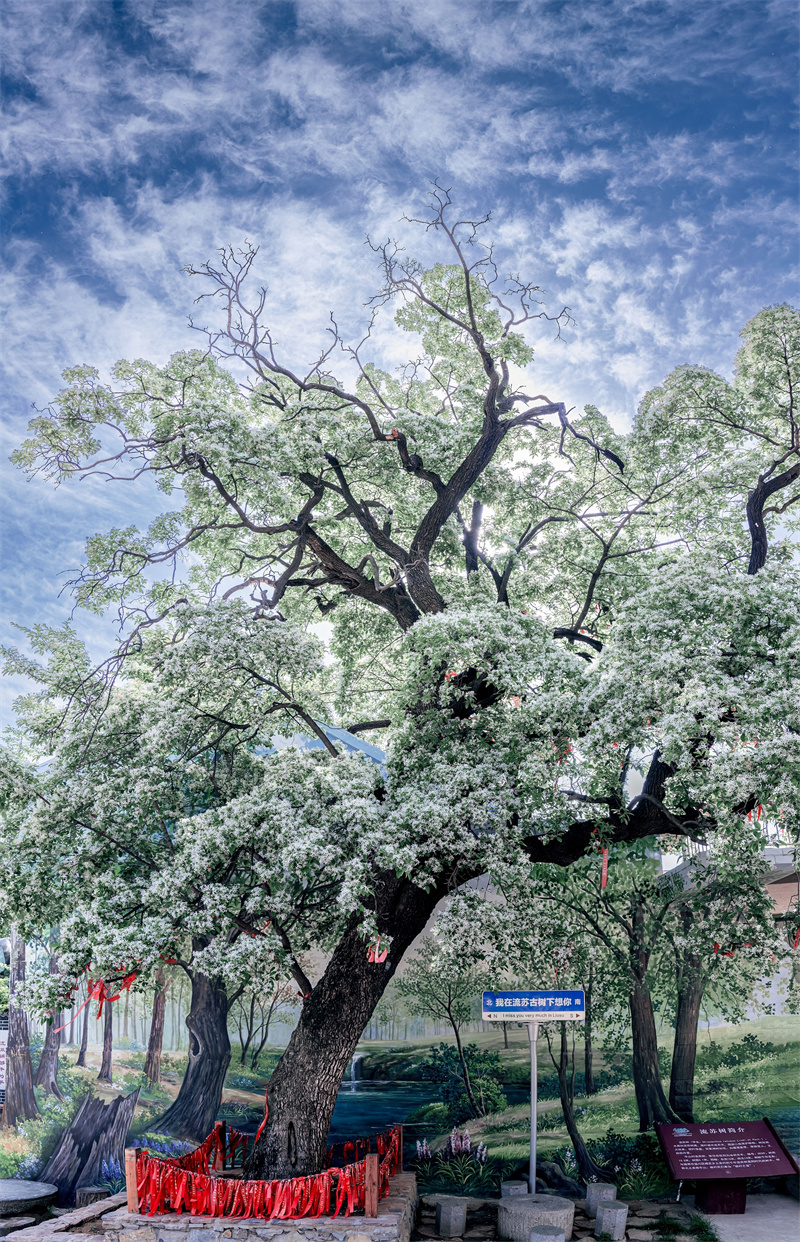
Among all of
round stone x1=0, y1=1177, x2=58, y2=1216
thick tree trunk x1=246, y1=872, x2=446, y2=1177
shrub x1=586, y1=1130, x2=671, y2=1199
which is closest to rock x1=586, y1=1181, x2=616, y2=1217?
shrub x1=586, y1=1130, x2=671, y2=1199

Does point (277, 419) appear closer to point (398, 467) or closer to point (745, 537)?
point (398, 467)

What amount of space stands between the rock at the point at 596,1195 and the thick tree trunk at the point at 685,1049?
243cm

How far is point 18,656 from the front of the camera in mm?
15523

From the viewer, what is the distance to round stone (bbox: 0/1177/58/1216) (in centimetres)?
1193

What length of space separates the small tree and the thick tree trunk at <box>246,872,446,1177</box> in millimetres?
2890

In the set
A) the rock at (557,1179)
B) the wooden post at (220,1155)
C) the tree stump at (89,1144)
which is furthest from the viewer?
the tree stump at (89,1144)

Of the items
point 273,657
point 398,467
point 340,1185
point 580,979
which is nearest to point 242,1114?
point 340,1185

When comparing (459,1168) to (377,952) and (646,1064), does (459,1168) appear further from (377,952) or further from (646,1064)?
(377,952)

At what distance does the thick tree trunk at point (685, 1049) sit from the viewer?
13.1 metres

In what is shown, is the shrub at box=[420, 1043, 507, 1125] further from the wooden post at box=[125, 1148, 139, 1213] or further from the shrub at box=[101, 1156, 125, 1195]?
the wooden post at box=[125, 1148, 139, 1213]

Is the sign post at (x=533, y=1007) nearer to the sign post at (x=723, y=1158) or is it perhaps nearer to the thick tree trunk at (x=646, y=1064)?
the sign post at (x=723, y=1158)

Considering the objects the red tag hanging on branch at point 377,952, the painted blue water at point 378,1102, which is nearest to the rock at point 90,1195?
the painted blue water at point 378,1102

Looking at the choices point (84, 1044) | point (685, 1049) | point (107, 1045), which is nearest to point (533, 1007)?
point (685, 1049)

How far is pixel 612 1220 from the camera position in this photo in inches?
400
